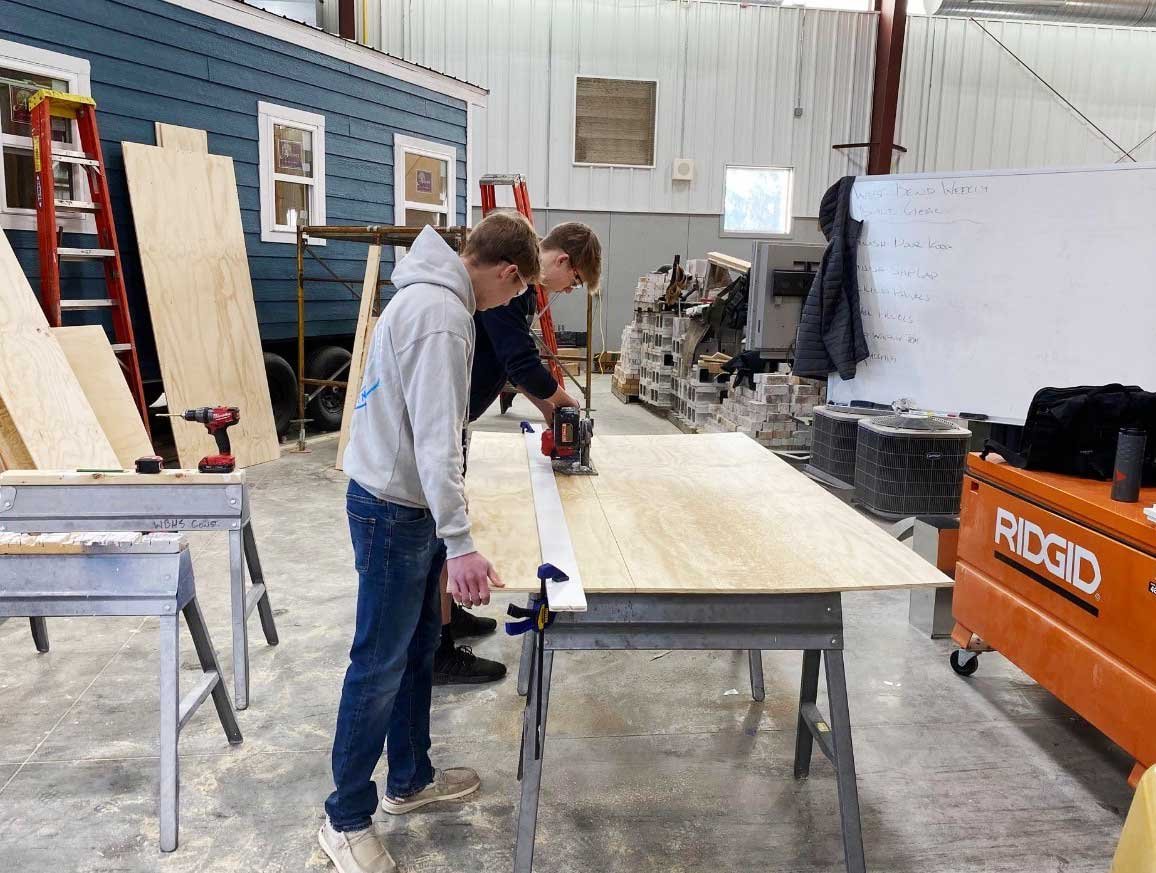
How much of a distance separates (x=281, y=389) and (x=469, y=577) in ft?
22.4

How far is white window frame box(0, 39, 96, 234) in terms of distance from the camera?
238 inches

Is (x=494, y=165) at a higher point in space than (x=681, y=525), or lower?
higher

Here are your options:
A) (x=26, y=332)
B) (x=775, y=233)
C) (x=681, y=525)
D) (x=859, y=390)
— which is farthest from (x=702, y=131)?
(x=681, y=525)

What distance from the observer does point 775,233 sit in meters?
16.3

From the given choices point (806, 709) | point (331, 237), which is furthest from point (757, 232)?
point (806, 709)

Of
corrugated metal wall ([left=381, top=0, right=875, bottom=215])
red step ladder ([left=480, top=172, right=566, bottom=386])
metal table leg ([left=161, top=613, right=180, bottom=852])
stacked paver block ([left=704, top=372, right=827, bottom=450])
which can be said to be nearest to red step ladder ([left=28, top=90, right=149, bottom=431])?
red step ladder ([left=480, top=172, right=566, bottom=386])

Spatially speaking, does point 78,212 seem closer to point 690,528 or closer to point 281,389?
point 281,389

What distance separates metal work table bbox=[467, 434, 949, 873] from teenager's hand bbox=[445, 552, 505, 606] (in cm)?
7

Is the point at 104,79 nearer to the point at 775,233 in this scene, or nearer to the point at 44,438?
the point at 44,438

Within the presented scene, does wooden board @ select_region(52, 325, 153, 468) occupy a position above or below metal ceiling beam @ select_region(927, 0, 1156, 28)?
below

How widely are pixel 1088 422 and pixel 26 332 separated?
552 cm

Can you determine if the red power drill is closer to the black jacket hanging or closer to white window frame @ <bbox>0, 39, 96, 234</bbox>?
white window frame @ <bbox>0, 39, 96, 234</bbox>

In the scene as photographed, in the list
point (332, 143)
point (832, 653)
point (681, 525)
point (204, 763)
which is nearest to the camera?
point (832, 653)

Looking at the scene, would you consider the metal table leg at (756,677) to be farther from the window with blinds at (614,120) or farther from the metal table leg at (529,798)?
the window with blinds at (614,120)
